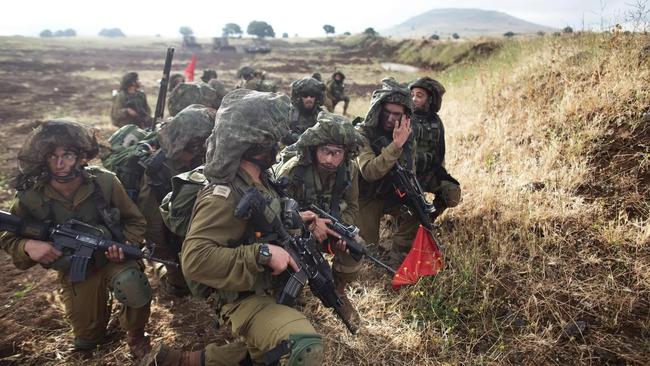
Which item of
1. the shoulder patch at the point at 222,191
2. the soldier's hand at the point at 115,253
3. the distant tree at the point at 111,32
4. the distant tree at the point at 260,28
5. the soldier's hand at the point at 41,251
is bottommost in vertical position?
the soldier's hand at the point at 115,253

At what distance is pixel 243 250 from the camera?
2.25 metres

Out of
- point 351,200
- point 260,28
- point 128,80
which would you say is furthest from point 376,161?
point 260,28

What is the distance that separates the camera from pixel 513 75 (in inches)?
284

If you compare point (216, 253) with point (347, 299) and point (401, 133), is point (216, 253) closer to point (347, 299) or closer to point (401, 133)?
point (347, 299)

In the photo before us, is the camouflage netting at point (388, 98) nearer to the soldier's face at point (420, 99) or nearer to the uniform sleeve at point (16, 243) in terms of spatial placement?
the soldier's face at point (420, 99)

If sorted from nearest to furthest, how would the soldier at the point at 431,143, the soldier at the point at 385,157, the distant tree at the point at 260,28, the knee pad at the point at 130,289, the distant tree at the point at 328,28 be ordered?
1. the knee pad at the point at 130,289
2. the soldier at the point at 385,157
3. the soldier at the point at 431,143
4. the distant tree at the point at 260,28
5. the distant tree at the point at 328,28

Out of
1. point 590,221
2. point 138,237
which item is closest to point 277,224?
point 138,237

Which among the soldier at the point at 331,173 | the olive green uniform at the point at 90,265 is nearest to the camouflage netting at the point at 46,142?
Answer: the olive green uniform at the point at 90,265

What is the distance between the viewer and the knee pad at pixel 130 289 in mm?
2912

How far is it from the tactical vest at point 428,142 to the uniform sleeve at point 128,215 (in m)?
3.16

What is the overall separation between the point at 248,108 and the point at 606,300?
10.7ft

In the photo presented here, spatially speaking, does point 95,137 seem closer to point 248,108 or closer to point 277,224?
point 248,108

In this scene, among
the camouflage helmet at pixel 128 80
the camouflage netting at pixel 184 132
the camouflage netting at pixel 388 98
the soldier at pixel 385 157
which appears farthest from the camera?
the camouflage helmet at pixel 128 80

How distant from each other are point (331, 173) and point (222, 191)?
1406 millimetres
